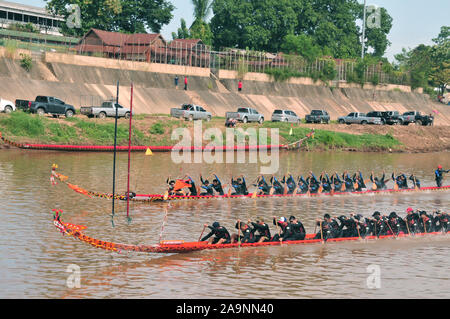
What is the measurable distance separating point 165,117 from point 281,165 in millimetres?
13807

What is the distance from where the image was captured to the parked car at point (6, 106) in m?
49.8

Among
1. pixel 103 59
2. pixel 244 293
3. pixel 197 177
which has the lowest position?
pixel 244 293

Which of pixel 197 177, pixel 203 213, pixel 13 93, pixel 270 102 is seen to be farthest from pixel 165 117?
pixel 203 213

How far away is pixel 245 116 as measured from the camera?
210 ft

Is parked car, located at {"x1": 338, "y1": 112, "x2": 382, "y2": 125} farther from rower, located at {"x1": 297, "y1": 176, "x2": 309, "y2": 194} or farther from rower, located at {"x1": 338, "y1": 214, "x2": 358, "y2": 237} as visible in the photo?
rower, located at {"x1": 338, "y1": 214, "x2": 358, "y2": 237}

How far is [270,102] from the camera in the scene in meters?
79.6

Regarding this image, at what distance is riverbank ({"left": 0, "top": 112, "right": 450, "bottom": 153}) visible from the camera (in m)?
48.7

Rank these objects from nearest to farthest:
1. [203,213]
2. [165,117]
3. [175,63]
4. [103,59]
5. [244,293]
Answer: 1. [244,293]
2. [203,213]
3. [165,117]
4. [103,59]
5. [175,63]

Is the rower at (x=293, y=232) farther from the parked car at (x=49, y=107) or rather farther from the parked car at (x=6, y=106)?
the parked car at (x=49, y=107)

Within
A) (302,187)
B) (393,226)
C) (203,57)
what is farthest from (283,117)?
(393,226)

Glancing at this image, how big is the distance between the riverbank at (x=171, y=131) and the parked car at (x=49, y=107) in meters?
0.89

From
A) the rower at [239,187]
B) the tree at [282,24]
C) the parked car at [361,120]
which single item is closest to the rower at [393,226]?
the rower at [239,187]

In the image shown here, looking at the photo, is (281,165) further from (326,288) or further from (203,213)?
(326,288)

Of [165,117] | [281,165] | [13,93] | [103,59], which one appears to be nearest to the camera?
[281,165]
